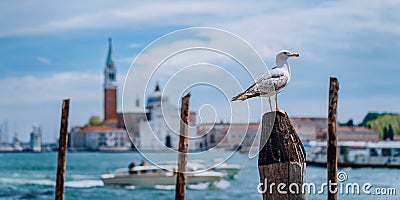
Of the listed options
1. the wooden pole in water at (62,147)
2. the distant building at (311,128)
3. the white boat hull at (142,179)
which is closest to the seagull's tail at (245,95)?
the wooden pole in water at (62,147)

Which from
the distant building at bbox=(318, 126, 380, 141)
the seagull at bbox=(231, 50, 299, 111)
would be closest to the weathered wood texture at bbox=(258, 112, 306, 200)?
the seagull at bbox=(231, 50, 299, 111)

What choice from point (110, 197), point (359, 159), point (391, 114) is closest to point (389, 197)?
point (110, 197)

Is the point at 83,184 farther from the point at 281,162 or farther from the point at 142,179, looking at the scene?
the point at 281,162

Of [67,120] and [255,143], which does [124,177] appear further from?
[255,143]

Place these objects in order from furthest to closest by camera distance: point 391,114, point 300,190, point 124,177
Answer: point 391,114
point 124,177
point 300,190

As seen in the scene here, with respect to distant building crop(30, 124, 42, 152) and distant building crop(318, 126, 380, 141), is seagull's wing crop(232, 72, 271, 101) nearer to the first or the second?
distant building crop(318, 126, 380, 141)

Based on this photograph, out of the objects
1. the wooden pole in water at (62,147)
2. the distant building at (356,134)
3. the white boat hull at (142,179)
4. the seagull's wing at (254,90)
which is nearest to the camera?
the seagull's wing at (254,90)

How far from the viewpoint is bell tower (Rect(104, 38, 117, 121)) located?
160 m

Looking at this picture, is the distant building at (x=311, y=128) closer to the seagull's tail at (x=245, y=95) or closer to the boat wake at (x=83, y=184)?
the boat wake at (x=83, y=184)

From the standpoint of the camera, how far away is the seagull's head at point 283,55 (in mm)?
7504

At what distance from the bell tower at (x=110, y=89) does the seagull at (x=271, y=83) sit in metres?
152

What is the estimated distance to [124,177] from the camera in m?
42.2

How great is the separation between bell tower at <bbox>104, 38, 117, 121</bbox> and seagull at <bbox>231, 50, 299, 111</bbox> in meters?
152

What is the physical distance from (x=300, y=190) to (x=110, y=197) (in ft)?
104
